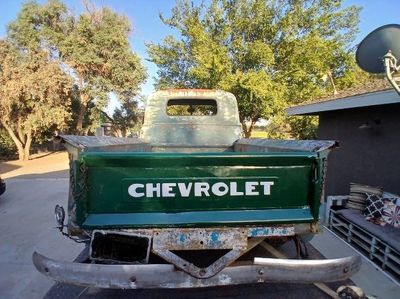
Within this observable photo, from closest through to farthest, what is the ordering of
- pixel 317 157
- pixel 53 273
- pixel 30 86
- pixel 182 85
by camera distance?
pixel 53 273
pixel 317 157
pixel 30 86
pixel 182 85

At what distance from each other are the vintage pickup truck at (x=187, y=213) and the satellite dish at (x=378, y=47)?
81 cm

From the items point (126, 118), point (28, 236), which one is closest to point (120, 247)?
point (28, 236)

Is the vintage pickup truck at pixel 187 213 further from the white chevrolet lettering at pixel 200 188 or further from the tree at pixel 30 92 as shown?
the tree at pixel 30 92

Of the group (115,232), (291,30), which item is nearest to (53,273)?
(115,232)

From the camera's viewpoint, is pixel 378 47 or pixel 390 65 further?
pixel 378 47

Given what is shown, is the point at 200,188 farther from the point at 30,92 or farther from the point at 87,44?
the point at 87,44

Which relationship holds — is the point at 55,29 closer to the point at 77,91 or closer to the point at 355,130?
the point at 77,91

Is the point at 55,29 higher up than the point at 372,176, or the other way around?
the point at 55,29

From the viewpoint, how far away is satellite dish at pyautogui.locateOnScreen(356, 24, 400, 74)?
2.46 m

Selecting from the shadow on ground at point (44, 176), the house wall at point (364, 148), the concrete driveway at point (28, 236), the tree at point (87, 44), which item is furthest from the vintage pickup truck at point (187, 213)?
the tree at point (87, 44)

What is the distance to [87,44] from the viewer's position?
21578 mm

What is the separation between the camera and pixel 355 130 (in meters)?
7.10

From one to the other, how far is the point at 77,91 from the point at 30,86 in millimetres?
6421

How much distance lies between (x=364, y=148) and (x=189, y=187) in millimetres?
5522
